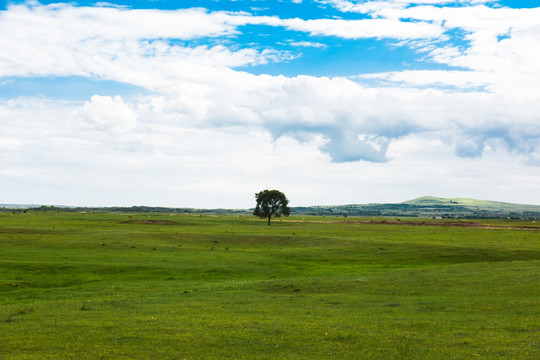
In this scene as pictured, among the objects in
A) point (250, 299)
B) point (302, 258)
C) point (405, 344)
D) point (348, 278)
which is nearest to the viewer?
point (405, 344)

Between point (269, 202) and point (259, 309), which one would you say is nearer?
point (259, 309)

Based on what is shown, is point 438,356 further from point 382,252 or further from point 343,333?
point 382,252

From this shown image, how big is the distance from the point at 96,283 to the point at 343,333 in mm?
26487

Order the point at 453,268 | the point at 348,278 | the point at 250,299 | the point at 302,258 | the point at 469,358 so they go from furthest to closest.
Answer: the point at 302,258 < the point at 453,268 < the point at 348,278 < the point at 250,299 < the point at 469,358

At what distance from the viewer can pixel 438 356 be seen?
17.4 m

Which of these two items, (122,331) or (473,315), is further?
(473,315)

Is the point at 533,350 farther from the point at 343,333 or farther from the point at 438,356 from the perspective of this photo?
the point at 343,333

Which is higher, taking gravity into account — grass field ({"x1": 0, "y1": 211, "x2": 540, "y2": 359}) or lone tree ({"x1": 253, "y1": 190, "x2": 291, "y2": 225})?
lone tree ({"x1": 253, "y1": 190, "x2": 291, "y2": 225})

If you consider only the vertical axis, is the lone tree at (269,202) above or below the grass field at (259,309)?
above

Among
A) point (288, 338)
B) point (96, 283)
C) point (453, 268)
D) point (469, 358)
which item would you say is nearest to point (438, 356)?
point (469, 358)

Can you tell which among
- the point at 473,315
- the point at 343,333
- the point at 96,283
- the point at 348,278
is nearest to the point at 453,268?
the point at 348,278

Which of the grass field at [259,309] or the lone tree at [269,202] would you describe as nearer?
the grass field at [259,309]

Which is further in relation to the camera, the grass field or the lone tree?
the lone tree

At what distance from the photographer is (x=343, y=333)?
67.2 feet
